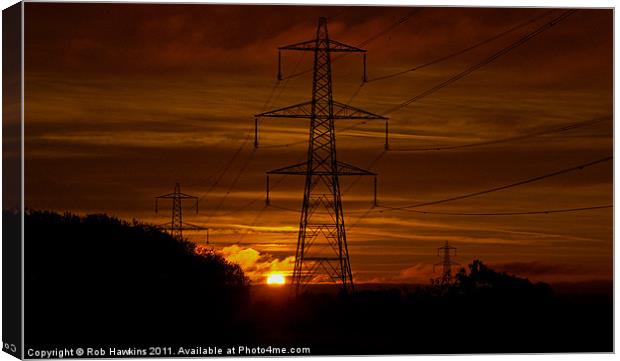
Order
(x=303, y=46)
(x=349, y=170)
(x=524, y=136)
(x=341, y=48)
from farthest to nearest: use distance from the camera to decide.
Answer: (x=349, y=170)
(x=524, y=136)
(x=341, y=48)
(x=303, y=46)

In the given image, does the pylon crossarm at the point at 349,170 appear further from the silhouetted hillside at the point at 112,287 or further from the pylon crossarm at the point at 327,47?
the silhouetted hillside at the point at 112,287

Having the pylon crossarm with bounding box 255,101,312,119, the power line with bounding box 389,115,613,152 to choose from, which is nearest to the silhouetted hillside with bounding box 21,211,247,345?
the pylon crossarm with bounding box 255,101,312,119

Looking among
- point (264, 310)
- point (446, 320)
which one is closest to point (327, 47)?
point (264, 310)

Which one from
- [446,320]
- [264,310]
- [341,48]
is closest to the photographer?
[341,48]

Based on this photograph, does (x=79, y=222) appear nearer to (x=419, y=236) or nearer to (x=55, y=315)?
(x=55, y=315)

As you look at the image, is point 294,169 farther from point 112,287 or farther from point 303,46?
point 112,287

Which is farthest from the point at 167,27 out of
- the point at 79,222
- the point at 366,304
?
the point at 366,304
